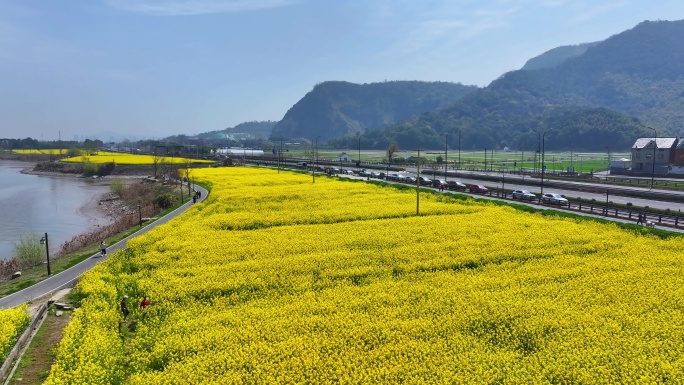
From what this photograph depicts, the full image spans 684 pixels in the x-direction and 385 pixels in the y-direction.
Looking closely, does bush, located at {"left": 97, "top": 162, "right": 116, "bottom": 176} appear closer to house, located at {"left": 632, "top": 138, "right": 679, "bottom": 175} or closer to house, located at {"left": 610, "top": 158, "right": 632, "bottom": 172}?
house, located at {"left": 610, "top": 158, "right": 632, "bottom": 172}

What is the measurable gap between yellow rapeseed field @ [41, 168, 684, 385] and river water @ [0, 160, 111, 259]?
28.4 metres

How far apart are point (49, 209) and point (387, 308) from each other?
233ft

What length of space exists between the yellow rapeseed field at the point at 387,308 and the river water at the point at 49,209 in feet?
93.0

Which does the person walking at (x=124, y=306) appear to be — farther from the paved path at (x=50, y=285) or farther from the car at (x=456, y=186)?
the car at (x=456, y=186)

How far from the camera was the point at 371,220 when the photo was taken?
39.1 m

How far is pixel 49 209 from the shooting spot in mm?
71875

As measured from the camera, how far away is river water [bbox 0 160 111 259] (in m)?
53.2

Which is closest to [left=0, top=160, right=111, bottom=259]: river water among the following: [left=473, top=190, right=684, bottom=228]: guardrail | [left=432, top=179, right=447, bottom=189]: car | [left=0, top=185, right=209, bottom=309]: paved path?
[left=0, top=185, right=209, bottom=309]: paved path

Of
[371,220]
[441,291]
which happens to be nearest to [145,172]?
[371,220]

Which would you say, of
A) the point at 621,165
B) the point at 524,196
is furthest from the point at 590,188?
the point at 621,165

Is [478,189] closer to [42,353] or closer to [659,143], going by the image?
[659,143]

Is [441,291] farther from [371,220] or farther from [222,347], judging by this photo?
[371,220]

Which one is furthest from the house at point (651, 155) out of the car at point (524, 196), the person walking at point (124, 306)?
the person walking at point (124, 306)

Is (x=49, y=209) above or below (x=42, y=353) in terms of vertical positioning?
below
